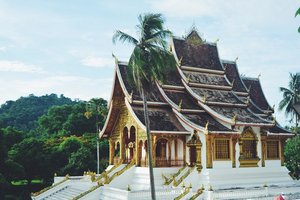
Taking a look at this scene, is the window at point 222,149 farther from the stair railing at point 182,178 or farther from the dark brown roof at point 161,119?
the dark brown roof at point 161,119

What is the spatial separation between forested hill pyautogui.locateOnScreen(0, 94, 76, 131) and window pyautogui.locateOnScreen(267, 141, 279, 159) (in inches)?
2443

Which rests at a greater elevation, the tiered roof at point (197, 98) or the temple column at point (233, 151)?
the tiered roof at point (197, 98)

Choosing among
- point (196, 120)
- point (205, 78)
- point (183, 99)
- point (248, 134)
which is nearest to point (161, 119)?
point (196, 120)

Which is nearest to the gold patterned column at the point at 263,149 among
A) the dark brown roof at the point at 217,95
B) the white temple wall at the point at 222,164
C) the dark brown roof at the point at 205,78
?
the dark brown roof at the point at 217,95

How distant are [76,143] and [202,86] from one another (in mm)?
17509

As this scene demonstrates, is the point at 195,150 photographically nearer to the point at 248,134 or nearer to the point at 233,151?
the point at 233,151

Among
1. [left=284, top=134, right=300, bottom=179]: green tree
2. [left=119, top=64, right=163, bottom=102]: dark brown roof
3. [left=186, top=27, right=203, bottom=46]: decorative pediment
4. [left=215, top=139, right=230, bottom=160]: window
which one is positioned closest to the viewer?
[left=215, top=139, right=230, bottom=160]: window

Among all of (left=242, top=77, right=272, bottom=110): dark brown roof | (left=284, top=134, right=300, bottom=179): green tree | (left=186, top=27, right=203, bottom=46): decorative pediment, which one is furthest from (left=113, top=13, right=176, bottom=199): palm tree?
(left=284, top=134, right=300, bottom=179): green tree

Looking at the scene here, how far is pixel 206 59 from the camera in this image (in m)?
23.7

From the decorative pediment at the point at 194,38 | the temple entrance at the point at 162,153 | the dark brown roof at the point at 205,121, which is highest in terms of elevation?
the decorative pediment at the point at 194,38

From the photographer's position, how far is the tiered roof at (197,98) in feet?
64.8

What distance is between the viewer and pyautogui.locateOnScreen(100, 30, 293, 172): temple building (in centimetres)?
1950

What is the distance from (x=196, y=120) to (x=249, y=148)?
142 inches

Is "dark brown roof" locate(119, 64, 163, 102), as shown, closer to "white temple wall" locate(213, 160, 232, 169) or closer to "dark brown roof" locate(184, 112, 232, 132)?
"dark brown roof" locate(184, 112, 232, 132)
